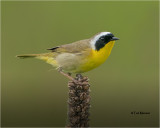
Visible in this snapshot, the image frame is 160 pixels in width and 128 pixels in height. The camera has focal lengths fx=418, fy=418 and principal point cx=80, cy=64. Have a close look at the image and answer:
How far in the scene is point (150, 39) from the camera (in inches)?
352

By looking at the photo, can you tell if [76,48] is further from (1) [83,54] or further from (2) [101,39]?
(2) [101,39]

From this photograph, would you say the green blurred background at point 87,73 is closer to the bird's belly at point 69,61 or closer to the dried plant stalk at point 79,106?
the bird's belly at point 69,61

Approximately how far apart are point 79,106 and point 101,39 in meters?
1.88

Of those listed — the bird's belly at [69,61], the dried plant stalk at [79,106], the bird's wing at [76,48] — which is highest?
the bird's wing at [76,48]

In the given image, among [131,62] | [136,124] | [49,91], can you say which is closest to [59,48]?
[136,124]

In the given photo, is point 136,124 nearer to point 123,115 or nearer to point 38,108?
point 123,115

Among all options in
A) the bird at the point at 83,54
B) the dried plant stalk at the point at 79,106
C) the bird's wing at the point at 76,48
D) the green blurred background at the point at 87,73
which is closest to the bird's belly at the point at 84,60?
the bird at the point at 83,54

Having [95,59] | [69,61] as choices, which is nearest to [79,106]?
[95,59]

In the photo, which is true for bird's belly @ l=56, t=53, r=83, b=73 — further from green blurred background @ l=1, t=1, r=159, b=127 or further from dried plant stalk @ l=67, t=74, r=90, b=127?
dried plant stalk @ l=67, t=74, r=90, b=127

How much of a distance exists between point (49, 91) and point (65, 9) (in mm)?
2582

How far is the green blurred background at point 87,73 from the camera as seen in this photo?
20.9 feet

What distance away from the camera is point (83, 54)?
16.4 feet

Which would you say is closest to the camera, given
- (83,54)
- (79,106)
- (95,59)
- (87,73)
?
(79,106)

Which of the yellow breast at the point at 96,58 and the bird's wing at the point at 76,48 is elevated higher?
the bird's wing at the point at 76,48
